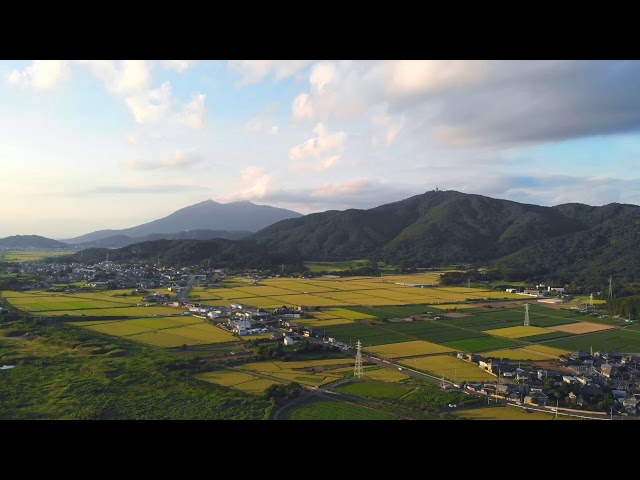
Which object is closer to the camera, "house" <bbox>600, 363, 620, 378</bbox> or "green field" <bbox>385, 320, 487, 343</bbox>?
"house" <bbox>600, 363, 620, 378</bbox>

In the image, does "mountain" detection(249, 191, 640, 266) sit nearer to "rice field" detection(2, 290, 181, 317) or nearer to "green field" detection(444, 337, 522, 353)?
"rice field" detection(2, 290, 181, 317)

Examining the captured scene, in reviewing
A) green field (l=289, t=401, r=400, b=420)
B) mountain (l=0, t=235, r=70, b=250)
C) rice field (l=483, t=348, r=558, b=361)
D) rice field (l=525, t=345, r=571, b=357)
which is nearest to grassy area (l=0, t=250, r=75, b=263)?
mountain (l=0, t=235, r=70, b=250)

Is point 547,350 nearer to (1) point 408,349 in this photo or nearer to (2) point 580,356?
(2) point 580,356

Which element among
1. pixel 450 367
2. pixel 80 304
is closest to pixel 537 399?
pixel 450 367

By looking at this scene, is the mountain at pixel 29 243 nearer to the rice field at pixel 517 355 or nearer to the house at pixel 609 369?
the rice field at pixel 517 355

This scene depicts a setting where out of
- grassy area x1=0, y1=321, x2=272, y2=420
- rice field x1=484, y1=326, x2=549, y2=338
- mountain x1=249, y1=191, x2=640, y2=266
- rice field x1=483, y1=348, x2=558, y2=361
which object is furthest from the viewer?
mountain x1=249, y1=191, x2=640, y2=266

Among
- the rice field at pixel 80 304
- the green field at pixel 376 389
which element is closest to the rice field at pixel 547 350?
the green field at pixel 376 389

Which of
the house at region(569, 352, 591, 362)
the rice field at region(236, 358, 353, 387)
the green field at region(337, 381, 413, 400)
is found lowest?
the house at region(569, 352, 591, 362)

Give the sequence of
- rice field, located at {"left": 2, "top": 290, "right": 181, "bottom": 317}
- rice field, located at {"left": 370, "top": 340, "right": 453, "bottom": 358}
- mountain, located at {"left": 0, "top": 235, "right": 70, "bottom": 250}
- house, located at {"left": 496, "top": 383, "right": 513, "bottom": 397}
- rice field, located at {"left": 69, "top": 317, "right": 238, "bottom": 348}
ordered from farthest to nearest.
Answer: mountain, located at {"left": 0, "top": 235, "right": 70, "bottom": 250} → rice field, located at {"left": 2, "top": 290, "right": 181, "bottom": 317} → rice field, located at {"left": 69, "top": 317, "right": 238, "bottom": 348} → rice field, located at {"left": 370, "top": 340, "right": 453, "bottom": 358} → house, located at {"left": 496, "top": 383, "right": 513, "bottom": 397}

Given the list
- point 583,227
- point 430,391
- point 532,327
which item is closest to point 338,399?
point 430,391
